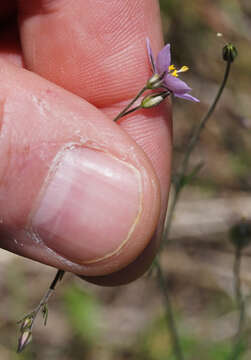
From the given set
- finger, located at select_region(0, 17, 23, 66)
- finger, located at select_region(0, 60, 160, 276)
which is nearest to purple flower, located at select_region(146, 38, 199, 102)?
finger, located at select_region(0, 60, 160, 276)

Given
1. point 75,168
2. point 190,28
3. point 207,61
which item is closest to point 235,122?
point 207,61

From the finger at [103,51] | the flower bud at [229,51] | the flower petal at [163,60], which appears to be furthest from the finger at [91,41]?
the flower bud at [229,51]

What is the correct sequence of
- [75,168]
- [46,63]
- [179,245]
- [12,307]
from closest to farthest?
[75,168], [46,63], [12,307], [179,245]

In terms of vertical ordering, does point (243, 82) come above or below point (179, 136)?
above

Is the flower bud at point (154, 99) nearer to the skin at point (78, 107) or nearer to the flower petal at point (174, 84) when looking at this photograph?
the flower petal at point (174, 84)

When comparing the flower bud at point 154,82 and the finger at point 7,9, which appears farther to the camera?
the finger at point 7,9

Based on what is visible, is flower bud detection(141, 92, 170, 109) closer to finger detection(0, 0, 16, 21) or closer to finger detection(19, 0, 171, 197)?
finger detection(19, 0, 171, 197)

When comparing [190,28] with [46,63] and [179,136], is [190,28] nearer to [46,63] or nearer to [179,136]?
[179,136]
